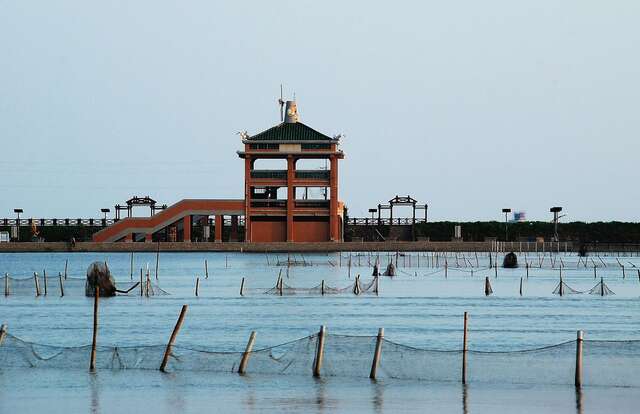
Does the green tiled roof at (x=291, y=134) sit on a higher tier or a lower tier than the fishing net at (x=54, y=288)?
higher

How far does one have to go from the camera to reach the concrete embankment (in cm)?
16200

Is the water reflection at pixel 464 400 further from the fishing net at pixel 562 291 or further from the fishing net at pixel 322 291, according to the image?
the fishing net at pixel 562 291

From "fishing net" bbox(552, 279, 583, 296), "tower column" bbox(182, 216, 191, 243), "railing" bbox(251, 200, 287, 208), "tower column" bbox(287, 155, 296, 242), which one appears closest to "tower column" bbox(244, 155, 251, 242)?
"railing" bbox(251, 200, 287, 208)

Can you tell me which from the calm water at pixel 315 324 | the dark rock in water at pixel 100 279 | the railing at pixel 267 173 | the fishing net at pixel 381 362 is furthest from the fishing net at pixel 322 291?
the railing at pixel 267 173

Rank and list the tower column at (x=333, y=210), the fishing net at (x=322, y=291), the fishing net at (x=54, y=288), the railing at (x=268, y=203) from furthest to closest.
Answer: the railing at (x=268, y=203), the tower column at (x=333, y=210), the fishing net at (x=322, y=291), the fishing net at (x=54, y=288)

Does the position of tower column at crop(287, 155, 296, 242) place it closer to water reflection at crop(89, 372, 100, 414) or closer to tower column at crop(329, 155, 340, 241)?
tower column at crop(329, 155, 340, 241)

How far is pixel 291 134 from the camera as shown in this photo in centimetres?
→ 16438

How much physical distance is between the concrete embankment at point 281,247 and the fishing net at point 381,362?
4571 inches

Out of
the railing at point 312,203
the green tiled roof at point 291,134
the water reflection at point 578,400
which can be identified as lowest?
the water reflection at point 578,400

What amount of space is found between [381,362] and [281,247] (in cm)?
12823

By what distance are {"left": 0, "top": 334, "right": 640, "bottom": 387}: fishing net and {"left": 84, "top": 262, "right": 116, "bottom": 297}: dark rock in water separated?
2978cm

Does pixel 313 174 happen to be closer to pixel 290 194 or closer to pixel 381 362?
pixel 290 194

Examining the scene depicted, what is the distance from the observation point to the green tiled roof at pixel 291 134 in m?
164

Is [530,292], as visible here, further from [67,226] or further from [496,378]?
[67,226]
